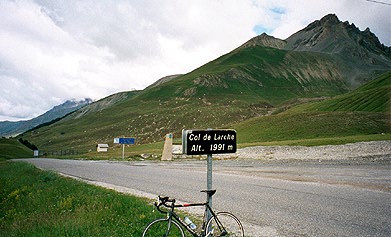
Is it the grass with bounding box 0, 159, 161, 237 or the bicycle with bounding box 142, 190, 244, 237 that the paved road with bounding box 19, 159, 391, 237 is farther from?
the grass with bounding box 0, 159, 161, 237

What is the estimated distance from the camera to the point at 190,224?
6.18 metres

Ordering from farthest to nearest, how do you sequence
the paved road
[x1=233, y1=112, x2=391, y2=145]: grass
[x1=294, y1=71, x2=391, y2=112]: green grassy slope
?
1. [x1=294, y1=71, x2=391, y2=112]: green grassy slope
2. [x1=233, y1=112, x2=391, y2=145]: grass
3. the paved road

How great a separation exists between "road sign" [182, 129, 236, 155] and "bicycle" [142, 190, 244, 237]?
809 millimetres

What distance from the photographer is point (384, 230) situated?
8273 millimetres

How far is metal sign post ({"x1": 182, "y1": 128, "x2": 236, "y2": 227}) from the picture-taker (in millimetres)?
5980

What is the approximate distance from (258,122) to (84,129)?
118038mm

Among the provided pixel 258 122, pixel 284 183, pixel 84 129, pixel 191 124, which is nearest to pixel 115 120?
pixel 84 129

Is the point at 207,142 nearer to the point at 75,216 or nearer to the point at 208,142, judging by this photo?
the point at 208,142

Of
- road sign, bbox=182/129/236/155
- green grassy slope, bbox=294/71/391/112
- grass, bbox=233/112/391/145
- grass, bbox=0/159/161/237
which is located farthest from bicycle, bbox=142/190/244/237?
green grassy slope, bbox=294/71/391/112

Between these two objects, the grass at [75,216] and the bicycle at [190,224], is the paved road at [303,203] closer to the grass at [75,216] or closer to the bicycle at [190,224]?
the bicycle at [190,224]

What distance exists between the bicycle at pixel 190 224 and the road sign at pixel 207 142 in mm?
809

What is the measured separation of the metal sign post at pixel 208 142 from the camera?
19.6 feet

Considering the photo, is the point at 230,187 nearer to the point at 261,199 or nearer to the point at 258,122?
the point at 261,199

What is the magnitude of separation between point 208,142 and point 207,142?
22 millimetres
